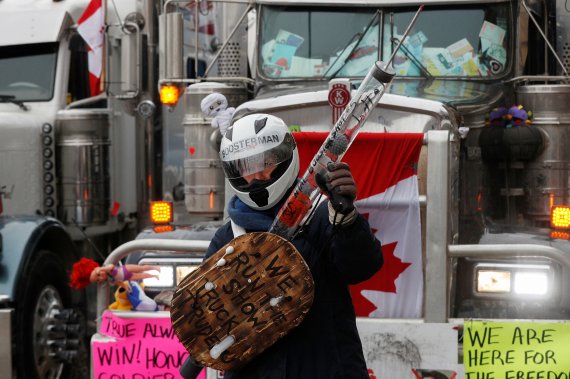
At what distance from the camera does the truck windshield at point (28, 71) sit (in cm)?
912

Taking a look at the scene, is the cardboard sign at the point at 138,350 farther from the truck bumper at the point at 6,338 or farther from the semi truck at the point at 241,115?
the truck bumper at the point at 6,338

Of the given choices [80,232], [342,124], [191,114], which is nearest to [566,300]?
[342,124]

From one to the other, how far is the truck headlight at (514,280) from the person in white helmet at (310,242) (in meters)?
2.14

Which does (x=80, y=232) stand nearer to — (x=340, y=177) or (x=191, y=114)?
(x=191, y=114)

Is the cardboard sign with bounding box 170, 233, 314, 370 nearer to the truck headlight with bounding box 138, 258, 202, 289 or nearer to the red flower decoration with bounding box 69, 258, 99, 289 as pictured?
the red flower decoration with bounding box 69, 258, 99, 289

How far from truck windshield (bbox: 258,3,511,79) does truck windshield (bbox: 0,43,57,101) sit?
2143 millimetres

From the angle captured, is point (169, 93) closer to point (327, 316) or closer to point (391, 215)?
point (391, 215)

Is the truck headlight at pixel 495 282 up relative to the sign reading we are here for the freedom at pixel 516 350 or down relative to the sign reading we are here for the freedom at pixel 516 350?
up

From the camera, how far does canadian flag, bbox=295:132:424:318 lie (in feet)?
18.7

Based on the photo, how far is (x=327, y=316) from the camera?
385 centimetres

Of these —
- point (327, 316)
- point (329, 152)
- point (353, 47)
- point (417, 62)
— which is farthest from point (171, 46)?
point (327, 316)

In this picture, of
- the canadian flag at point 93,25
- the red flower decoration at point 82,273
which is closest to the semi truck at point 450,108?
the red flower decoration at point 82,273

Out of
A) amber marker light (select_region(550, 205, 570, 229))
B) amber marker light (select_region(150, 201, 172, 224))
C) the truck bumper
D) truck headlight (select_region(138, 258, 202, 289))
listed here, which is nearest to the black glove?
truck headlight (select_region(138, 258, 202, 289))

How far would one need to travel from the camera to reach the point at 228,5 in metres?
8.29
